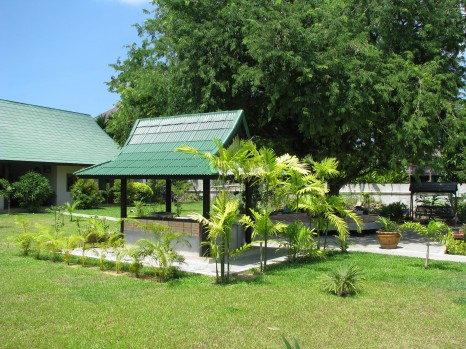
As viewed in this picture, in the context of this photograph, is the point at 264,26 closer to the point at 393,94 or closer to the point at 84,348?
the point at 393,94

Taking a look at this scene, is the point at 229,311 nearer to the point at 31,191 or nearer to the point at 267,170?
the point at 267,170

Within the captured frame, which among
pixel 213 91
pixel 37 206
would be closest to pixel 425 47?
pixel 213 91

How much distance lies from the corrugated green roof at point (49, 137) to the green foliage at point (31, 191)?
49.6 inches

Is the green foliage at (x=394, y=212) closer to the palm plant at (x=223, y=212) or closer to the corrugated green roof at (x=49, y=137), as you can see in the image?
the palm plant at (x=223, y=212)

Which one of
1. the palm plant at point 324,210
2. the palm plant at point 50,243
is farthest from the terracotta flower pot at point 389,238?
the palm plant at point 50,243

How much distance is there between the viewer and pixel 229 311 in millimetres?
6887

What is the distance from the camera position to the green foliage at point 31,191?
2445cm

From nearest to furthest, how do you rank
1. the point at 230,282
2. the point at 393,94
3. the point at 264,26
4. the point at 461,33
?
the point at 230,282 < the point at 264,26 < the point at 393,94 < the point at 461,33

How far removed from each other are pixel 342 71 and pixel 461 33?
5.80 m

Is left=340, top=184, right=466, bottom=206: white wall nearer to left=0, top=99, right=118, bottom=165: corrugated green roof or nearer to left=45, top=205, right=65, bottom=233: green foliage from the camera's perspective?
left=45, top=205, right=65, bottom=233: green foliage

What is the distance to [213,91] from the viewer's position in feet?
54.3

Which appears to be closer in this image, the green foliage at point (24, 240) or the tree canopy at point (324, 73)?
the green foliage at point (24, 240)

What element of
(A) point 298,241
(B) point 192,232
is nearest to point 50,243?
(B) point 192,232

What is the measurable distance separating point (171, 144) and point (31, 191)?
15.3 meters
